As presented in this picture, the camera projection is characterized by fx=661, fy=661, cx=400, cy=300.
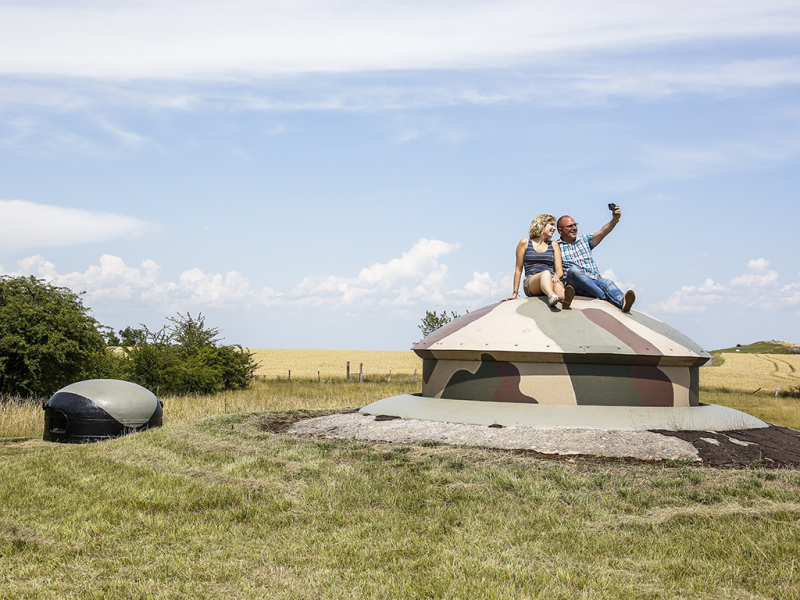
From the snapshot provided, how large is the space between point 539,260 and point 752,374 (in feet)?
143

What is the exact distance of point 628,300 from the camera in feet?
31.9

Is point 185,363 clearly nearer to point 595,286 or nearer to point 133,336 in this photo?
point 133,336

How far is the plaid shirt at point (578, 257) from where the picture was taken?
10.4 metres

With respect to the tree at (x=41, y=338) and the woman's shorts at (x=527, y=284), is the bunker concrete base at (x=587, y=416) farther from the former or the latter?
the tree at (x=41, y=338)

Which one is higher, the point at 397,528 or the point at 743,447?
the point at 743,447

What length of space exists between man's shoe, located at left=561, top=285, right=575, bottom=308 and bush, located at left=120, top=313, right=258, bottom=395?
18899 millimetres

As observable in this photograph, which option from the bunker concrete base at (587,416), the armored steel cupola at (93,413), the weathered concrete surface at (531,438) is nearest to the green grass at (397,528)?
the weathered concrete surface at (531,438)

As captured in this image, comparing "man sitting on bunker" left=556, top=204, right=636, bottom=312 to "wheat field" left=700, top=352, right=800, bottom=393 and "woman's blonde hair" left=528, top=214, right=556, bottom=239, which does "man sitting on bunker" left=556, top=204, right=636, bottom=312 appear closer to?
"woman's blonde hair" left=528, top=214, right=556, bottom=239

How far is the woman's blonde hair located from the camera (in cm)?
1023

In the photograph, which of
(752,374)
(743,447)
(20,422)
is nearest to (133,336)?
(20,422)

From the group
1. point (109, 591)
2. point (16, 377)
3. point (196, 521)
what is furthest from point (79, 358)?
point (109, 591)

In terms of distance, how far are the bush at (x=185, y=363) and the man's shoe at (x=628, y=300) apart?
62.9 ft

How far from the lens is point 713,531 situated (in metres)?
4.88

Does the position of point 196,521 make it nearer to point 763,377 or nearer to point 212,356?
point 212,356
